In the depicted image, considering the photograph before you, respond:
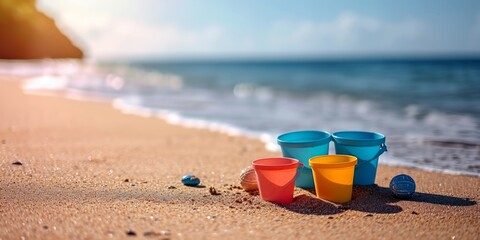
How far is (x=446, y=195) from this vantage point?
18.1 feet

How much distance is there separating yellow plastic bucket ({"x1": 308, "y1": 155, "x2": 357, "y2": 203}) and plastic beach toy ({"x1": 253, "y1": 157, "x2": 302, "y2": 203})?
23 cm

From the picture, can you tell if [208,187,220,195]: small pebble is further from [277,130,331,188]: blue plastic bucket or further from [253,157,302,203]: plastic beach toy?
[277,130,331,188]: blue plastic bucket

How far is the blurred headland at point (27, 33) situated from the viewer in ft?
345

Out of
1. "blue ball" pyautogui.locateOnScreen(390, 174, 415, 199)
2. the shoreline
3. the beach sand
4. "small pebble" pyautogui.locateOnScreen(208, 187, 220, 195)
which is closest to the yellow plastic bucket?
the beach sand

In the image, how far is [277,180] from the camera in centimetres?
499

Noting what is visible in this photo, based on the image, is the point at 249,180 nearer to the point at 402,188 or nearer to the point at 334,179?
the point at 334,179

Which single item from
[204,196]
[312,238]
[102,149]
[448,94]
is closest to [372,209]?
[312,238]

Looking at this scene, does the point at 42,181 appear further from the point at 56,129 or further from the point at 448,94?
the point at 448,94

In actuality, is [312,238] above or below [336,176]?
below

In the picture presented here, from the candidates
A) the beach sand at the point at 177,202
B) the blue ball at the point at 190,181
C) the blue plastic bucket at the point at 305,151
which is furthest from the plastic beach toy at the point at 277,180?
the blue ball at the point at 190,181

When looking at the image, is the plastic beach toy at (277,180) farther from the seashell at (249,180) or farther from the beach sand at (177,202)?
the seashell at (249,180)

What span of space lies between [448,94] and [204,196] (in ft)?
57.1

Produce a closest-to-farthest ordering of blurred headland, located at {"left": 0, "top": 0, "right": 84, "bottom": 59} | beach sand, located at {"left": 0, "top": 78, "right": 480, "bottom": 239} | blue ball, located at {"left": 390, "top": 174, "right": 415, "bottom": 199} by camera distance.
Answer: beach sand, located at {"left": 0, "top": 78, "right": 480, "bottom": 239}
blue ball, located at {"left": 390, "top": 174, "right": 415, "bottom": 199}
blurred headland, located at {"left": 0, "top": 0, "right": 84, "bottom": 59}

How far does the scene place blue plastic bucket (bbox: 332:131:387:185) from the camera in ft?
17.9
